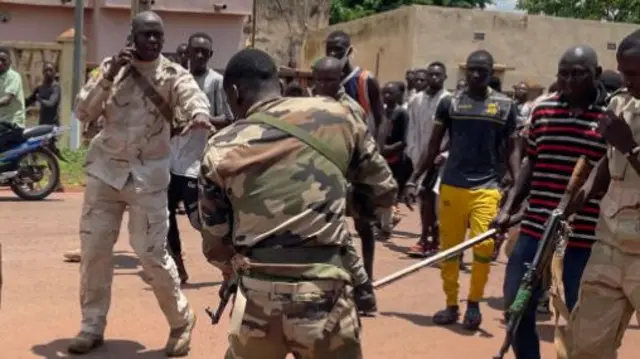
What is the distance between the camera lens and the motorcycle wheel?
40.7 feet

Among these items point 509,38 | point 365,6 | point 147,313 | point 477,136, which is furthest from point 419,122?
point 365,6

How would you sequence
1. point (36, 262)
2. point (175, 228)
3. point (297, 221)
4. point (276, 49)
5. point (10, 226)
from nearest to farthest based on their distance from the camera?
1. point (297, 221)
2. point (175, 228)
3. point (36, 262)
4. point (10, 226)
5. point (276, 49)

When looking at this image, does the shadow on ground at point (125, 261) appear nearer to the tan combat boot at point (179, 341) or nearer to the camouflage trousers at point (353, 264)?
the tan combat boot at point (179, 341)

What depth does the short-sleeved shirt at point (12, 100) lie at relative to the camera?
42.0ft

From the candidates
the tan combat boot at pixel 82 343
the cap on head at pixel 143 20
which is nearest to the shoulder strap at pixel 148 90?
the cap on head at pixel 143 20

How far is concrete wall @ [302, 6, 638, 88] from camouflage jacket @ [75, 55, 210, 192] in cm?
1720

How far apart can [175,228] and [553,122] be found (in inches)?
134

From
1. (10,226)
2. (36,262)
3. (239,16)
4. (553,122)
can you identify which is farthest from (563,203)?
(239,16)

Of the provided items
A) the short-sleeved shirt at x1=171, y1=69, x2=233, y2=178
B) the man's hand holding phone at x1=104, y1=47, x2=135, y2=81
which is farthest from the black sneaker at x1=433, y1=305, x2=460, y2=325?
the man's hand holding phone at x1=104, y1=47, x2=135, y2=81

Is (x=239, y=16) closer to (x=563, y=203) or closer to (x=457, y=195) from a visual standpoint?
(x=457, y=195)

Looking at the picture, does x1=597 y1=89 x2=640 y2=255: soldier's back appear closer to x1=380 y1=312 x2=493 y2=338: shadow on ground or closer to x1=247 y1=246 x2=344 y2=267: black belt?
x1=247 y1=246 x2=344 y2=267: black belt

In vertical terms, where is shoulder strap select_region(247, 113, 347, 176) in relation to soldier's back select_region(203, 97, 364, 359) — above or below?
above

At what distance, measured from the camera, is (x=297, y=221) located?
12.3 feet

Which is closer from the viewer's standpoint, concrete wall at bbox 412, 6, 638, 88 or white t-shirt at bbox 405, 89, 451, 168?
white t-shirt at bbox 405, 89, 451, 168
